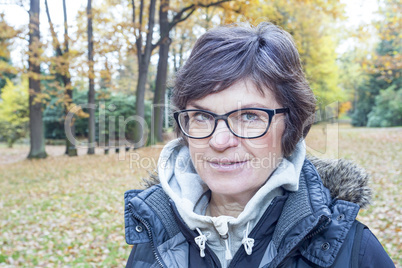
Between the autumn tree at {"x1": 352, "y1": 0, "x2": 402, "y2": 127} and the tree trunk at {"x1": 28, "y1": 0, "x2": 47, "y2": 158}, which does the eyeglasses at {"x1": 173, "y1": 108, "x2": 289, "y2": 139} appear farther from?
the tree trunk at {"x1": 28, "y1": 0, "x2": 47, "y2": 158}

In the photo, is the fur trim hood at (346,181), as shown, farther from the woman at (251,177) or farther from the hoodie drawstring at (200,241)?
the hoodie drawstring at (200,241)

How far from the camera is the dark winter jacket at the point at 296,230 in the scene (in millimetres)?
1263

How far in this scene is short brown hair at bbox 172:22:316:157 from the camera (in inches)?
55.4

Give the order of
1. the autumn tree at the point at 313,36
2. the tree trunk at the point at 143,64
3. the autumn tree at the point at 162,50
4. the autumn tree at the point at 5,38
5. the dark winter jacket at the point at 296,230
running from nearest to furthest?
the dark winter jacket at the point at 296,230, the autumn tree at the point at 5,38, the tree trunk at the point at 143,64, the autumn tree at the point at 162,50, the autumn tree at the point at 313,36

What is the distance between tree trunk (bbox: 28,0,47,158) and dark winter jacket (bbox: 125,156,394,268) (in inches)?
508

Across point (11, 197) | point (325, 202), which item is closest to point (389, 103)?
point (11, 197)

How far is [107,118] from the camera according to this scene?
23969 mm

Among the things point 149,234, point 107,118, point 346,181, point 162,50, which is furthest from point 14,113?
point 346,181

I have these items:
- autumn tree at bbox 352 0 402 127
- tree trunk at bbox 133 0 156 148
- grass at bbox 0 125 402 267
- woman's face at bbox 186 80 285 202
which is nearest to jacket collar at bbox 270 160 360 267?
woman's face at bbox 186 80 285 202

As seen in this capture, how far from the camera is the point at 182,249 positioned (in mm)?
1557

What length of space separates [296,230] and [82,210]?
21.8ft

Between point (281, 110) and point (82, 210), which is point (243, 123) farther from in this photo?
point (82, 210)

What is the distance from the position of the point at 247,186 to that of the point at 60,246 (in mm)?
4871

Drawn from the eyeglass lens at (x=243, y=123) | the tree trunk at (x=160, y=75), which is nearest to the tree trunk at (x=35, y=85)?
the tree trunk at (x=160, y=75)
